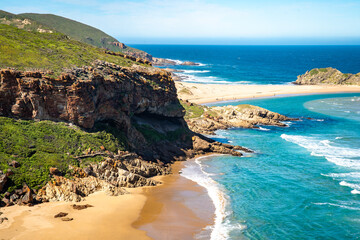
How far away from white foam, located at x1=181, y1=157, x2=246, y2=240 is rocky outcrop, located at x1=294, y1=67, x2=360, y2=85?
109 m

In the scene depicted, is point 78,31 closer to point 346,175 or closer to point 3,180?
point 3,180

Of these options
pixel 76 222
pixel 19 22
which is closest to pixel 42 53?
pixel 76 222

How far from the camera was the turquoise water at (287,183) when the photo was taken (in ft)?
87.5

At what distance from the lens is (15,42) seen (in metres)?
38.5

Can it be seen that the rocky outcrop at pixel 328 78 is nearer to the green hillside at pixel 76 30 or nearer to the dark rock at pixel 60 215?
the green hillside at pixel 76 30

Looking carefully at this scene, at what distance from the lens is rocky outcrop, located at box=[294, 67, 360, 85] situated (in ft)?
441

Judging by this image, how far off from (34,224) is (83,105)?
46.9 ft

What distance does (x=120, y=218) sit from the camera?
86.0 ft

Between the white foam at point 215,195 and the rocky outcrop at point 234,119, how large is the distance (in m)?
20.9

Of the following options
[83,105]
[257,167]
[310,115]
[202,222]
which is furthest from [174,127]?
[310,115]

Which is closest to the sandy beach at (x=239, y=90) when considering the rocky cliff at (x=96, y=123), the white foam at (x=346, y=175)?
the rocky cliff at (x=96, y=123)

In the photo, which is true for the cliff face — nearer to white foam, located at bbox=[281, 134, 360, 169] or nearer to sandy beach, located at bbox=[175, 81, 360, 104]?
white foam, located at bbox=[281, 134, 360, 169]

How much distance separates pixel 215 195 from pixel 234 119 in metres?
40.7

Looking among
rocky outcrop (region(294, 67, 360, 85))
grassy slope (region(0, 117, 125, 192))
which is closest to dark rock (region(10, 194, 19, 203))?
grassy slope (region(0, 117, 125, 192))
